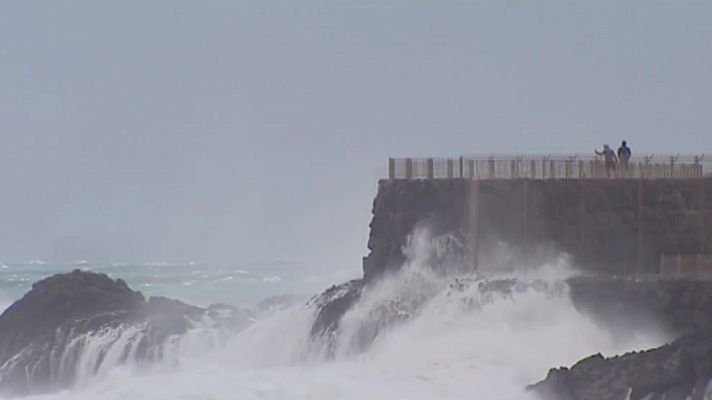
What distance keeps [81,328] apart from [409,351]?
1102 centimetres

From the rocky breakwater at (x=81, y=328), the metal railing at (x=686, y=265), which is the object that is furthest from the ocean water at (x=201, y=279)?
the metal railing at (x=686, y=265)

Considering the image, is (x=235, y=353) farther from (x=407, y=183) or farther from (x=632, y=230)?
(x=632, y=230)

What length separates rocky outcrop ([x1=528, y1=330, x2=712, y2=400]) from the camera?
3344cm

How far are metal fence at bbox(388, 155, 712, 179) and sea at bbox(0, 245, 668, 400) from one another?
2537 mm

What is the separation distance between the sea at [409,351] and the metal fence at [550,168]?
2.54m

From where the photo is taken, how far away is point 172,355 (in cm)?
4406

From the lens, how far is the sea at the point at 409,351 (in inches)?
1441

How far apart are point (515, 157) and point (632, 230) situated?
3.75 m

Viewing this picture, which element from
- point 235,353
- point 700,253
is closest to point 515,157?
point 700,253

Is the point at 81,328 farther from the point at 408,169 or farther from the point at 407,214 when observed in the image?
the point at 408,169

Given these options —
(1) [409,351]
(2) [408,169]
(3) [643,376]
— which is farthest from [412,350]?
(2) [408,169]

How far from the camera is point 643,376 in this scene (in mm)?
33656

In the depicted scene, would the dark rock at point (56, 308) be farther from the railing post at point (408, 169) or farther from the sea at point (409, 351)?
the railing post at point (408, 169)

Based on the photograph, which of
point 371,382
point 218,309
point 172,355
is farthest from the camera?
point 218,309
